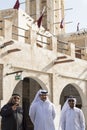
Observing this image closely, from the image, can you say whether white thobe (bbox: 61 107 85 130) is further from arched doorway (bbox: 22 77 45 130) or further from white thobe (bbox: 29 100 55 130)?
arched doorway (bbox: 22 77 45 130)

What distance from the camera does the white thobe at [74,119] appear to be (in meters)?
9.62

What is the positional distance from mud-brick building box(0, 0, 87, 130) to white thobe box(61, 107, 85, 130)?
15.4 ft

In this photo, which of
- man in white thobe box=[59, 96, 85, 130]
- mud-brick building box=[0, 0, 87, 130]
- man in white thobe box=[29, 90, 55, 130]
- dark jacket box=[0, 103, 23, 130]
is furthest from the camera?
mud-brick building box=[0, 0, 87, 130]

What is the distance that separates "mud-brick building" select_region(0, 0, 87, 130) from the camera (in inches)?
564

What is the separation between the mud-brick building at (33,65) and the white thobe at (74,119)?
4684 millimetres

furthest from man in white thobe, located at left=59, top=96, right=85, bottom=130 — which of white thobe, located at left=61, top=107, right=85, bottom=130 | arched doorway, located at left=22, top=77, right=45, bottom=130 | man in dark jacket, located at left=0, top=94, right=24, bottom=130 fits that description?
arched doorway, located at left=22, top=77, right=45, bottom=130

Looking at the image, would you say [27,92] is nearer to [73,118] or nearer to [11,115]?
[73,118]

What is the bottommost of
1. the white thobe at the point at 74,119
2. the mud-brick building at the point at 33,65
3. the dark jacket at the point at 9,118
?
the white thobe at the point at 74,119

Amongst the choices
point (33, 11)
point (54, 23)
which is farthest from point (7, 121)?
point (33, 11)

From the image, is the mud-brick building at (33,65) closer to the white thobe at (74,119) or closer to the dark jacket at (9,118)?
the white thobe at (74,119)

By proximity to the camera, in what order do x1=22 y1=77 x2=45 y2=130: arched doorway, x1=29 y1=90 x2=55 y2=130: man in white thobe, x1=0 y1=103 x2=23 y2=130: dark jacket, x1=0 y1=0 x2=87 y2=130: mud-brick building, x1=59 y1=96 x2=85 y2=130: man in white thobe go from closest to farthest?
x1=0 y1=103 x2=23 y2=130: dark jacket < x1=29 y1=90 x2=55 y2=130: man in white thobe < x1=59 y1=96 x2=85 y2=130: man in white thobe < x1=0 y1=0 x2=87 y2=130: mud-brick building < x1=22 y1=77 x2=45 y2=130: arched doorway

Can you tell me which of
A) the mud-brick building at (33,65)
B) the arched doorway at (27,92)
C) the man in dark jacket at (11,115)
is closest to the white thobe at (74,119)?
the man in dark jacket at (11,115)

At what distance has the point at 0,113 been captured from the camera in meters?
7.06

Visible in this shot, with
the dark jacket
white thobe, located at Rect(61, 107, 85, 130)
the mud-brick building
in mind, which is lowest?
white thobe, located at Rect(61, 107, 85, 130)
